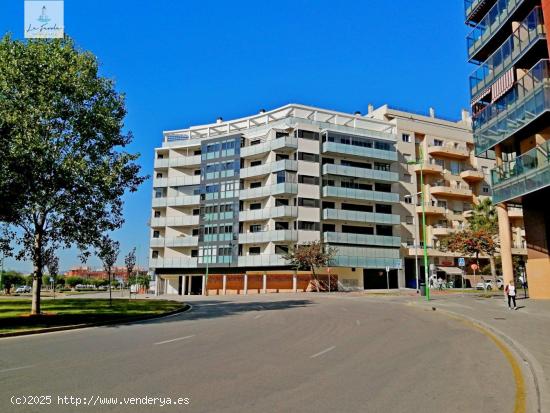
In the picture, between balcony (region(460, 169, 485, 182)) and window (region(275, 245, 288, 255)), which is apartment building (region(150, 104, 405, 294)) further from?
balcony (region(460, 169, 485, 182))

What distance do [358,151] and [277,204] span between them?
578 inches

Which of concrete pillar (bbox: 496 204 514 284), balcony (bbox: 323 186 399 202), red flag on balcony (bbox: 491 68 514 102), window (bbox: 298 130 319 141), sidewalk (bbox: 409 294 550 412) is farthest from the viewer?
window (bbox: 298 130 319 141)

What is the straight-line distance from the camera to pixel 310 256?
187ft

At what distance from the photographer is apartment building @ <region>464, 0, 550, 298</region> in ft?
85.1

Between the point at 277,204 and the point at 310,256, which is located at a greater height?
the point at 277,204

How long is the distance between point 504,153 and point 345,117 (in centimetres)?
4320

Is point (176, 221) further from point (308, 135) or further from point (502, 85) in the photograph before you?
point (502, 85)

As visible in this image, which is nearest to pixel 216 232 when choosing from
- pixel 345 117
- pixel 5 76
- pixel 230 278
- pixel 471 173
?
pixel 230 278

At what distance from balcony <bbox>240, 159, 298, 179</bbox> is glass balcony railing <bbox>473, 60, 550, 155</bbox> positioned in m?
33.1

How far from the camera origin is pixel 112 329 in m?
16.8

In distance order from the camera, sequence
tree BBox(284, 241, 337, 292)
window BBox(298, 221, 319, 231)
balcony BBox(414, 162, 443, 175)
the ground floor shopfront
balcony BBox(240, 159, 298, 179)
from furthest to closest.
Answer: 1. balcony BBox(414, 162, 443, 175)
2. balcony BBox(240, 159, 298, 179)
3. window BBox(298, 221, 319, 231)
4. the ground floor shopfront
5. tree BBox(284, 241, 337, 292)

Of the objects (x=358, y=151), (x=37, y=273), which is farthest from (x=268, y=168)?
(x=37, y=273)

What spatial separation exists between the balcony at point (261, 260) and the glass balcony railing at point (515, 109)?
1342 inches

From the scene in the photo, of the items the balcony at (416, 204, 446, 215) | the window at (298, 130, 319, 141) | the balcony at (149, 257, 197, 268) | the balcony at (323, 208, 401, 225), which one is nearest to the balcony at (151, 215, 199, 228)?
the balcony at (149, 257, 197, 268)
